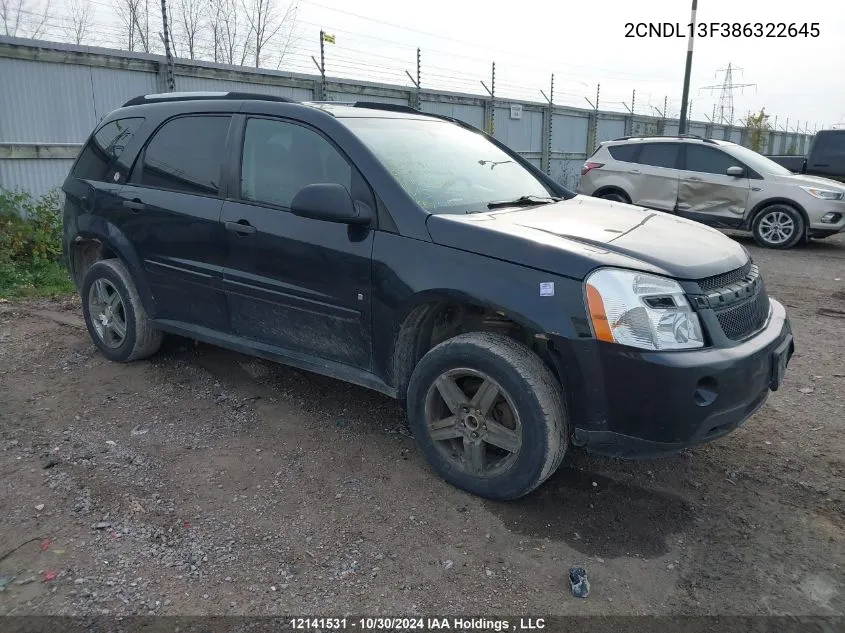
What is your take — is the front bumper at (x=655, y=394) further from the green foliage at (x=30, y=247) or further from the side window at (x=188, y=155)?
the green foliage at (x=30, y=247)

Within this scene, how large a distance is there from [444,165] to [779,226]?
27.6ft

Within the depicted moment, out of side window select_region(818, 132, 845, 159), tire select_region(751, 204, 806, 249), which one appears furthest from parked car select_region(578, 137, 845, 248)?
side window select_region(818, 132, 845, 159)

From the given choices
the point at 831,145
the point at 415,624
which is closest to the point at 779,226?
the point at 831,145

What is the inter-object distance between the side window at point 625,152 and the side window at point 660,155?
129mm

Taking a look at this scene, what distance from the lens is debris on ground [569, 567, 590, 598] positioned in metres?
2.47

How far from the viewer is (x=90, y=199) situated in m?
4.65

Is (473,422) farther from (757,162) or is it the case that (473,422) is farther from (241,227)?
(757,162)

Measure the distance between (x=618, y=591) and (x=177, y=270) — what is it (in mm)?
3119

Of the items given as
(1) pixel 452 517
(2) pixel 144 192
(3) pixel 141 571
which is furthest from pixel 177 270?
(1) pixel 452 517

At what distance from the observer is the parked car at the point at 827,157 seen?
12883 millimetres

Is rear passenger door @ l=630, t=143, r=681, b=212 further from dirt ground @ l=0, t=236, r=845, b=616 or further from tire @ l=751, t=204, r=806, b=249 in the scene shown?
dirt ground @ l=0, t=236, r=845, b=616

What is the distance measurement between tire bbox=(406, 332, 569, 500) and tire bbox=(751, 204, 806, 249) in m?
8.82

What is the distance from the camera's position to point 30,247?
780 cm

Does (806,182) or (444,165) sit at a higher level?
(444,165)
